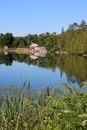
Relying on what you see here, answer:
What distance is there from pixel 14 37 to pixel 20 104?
6906 inches

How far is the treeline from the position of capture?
11212 centimetres

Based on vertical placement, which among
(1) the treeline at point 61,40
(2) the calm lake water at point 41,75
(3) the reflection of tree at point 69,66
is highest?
(1) the treeline at point 61,40

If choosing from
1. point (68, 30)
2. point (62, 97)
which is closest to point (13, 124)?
point (62, 97)

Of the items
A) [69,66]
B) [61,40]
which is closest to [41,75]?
[69,66]

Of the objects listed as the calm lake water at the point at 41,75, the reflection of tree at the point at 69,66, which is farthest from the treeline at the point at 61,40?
the calm lake water at the point at 41,75

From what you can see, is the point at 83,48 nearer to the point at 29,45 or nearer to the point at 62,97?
the point at 29,45

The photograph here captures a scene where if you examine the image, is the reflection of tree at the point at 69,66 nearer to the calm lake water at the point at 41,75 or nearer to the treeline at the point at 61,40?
the calm lake water at the point at 41,75

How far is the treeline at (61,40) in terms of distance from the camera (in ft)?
368

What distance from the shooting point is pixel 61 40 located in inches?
5143

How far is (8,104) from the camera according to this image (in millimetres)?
8312

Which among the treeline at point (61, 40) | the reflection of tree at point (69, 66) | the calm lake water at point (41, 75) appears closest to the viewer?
the calm lake water at point (41, 75)

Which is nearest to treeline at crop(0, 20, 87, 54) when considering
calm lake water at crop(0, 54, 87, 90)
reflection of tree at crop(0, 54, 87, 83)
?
reflection of tree at crop(0, 54, 87, 83)

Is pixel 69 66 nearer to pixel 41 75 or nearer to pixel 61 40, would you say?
pixel 41 75

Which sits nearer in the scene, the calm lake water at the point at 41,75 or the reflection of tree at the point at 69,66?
the calm lake water at the point at 41,75
